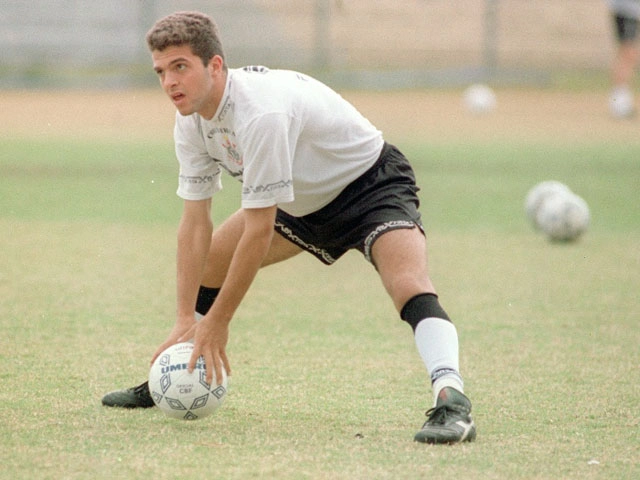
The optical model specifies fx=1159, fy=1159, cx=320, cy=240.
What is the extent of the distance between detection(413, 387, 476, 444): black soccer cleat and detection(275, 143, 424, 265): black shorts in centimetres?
71

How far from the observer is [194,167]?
474 cm

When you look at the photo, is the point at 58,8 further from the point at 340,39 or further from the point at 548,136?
the point at 548,136

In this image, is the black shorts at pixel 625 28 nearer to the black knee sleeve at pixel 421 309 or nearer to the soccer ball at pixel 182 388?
the black knee sleeve at pixel 421 309

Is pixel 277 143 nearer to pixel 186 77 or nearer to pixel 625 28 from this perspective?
pixel 186 77

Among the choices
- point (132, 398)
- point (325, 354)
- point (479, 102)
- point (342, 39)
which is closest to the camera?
point (132, 398)

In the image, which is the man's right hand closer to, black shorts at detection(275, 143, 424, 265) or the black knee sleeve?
black shorts at detection(275, 143, 424, 265)

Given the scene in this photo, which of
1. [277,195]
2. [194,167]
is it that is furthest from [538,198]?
[277,195]

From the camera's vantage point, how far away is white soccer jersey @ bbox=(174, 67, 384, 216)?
13.9 feet

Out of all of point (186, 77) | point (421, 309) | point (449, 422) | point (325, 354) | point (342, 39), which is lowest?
point (342, 39)

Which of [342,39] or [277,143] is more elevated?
[277,143]

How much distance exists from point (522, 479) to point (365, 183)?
1491mm

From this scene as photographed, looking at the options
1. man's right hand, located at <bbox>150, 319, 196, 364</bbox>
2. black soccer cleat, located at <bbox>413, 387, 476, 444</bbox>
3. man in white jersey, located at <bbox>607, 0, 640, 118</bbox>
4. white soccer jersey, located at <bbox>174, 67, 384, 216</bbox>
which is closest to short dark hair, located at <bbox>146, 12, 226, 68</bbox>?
white soccer jersey, located at <bbox>174, 67, 384, 216</bbox>

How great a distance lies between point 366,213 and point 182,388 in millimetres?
1035

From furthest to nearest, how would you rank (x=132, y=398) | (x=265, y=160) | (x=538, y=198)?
(x=538, y=198)
(x=132, y=398)
(x=265, y=160)
